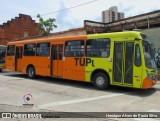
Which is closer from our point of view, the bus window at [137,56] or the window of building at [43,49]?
the bus window at [137,56]

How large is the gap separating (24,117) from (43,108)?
123cm

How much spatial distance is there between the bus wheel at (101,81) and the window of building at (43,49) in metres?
4.22

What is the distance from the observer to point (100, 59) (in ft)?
42.2

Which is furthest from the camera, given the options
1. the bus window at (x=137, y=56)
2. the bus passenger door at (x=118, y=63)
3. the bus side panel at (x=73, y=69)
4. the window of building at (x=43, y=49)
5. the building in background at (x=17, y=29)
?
the building in background at (x=17, y=29)

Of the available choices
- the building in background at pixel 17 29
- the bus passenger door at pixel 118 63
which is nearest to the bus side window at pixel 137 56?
the bus passenger door at pixel 118 63

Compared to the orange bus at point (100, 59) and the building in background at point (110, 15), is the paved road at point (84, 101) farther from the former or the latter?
the building in background at point (110, 15)

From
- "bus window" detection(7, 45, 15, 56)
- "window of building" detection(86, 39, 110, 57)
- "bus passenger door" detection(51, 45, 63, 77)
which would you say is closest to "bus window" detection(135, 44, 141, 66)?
"window of building" detection(86, 39, 110, 57)

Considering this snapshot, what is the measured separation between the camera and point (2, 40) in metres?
44.6

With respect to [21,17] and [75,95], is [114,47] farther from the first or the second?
[21,17]

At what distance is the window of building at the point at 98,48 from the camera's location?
497 inches

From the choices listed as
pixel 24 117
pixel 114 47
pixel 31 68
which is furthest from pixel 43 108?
pixel 31 68

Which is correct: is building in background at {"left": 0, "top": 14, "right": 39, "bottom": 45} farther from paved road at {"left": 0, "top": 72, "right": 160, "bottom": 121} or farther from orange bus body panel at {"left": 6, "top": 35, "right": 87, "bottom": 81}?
paved road at {"left": 0, "top": 72, "right": 160, "bottom": 121}

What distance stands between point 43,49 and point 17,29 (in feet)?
107

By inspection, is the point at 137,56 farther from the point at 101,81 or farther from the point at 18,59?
the point at 18,59
